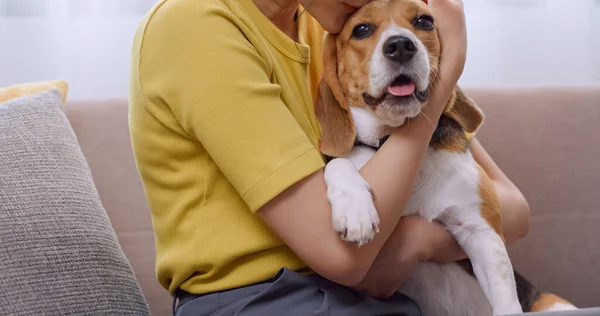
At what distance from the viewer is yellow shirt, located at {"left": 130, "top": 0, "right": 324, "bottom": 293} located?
119 cm

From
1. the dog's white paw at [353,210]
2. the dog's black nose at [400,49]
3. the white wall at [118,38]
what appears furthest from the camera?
the white wall at [118,38]

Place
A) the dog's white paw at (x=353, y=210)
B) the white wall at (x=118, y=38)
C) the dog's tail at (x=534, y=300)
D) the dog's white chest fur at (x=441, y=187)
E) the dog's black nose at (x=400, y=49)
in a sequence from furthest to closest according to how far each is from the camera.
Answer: the white wall at (x=118, y=38) → the dog's tail at (x=534, y=300) → the dog's white chest fur at (x=441, y=187) → the dog's black nose at (x=400, y=49) → the dog's white paw at (x=353, y=210)

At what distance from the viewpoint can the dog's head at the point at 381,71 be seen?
132 cm

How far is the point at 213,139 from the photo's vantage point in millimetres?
1197

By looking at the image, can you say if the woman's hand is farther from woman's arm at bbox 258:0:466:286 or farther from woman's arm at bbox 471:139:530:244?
woman's arm at bbox 471:139:530:244

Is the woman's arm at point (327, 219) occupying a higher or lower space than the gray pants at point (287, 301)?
higher

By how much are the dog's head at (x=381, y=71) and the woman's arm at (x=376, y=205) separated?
4 cm

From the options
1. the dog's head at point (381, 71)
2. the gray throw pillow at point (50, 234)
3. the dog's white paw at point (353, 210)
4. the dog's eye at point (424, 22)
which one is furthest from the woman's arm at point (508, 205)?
the gray throw pillow at point (50, 234)

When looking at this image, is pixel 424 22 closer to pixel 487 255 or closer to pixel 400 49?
pixel 400 49

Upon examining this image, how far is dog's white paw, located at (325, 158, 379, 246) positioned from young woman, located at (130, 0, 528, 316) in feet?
0.08

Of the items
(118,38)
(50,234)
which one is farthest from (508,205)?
(118,38)

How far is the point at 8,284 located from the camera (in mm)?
1295

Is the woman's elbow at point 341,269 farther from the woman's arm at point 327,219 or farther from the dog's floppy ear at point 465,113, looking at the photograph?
the dog's floppy ear at point 465,113

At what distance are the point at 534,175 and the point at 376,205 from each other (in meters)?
1.03
